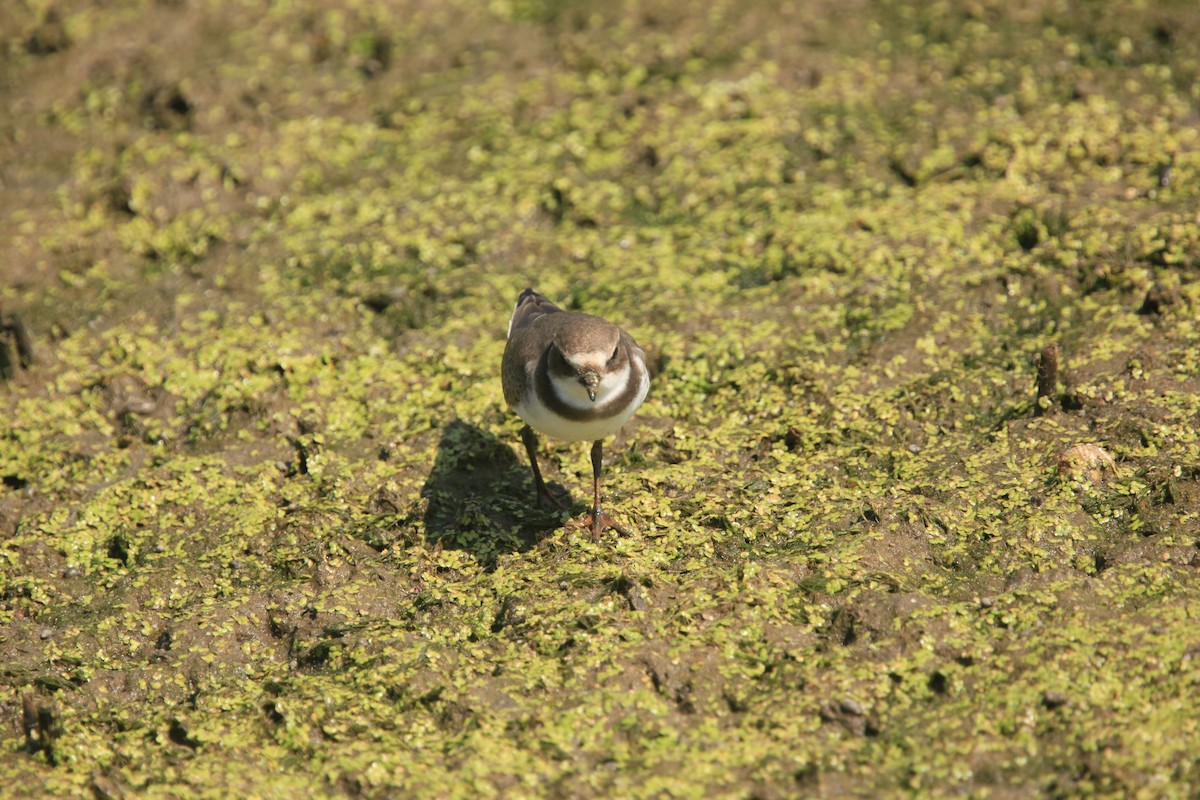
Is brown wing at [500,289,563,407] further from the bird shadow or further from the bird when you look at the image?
the bird shadow

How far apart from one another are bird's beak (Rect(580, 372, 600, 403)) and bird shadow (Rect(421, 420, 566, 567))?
85 centimetres

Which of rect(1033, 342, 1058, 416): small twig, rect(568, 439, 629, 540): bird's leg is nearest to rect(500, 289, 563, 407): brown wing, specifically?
rect(568, 439, 629, 540): bird's leg

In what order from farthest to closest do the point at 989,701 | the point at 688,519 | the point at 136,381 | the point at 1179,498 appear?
the point at 136,381, the point at 688,519, the point at 1179,498, the point at 989,701

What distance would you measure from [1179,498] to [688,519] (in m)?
2.35

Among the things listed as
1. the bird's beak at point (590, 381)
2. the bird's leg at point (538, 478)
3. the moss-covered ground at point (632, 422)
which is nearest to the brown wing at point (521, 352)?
the bird's leg at point (538, 478)

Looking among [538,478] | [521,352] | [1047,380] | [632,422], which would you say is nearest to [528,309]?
[521,352]

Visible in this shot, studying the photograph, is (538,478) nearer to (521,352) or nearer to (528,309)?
(521,352)

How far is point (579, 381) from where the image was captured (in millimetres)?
5531

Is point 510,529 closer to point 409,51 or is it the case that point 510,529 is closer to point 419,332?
point 419,332

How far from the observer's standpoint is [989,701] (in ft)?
15.1

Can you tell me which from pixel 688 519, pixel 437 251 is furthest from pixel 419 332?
pixel 688 519

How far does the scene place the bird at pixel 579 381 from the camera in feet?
18.3

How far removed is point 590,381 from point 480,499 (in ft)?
3.91

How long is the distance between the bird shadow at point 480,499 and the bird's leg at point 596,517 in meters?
0.14
